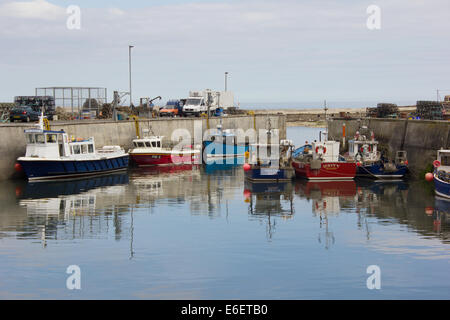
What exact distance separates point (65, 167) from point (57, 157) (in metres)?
1.06

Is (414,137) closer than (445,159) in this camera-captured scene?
No

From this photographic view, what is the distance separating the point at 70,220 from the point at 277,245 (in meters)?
12.8

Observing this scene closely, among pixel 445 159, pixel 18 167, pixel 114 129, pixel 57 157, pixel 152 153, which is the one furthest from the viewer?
pixel 114 129

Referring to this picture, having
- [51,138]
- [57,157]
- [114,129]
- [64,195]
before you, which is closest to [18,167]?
[57,157]

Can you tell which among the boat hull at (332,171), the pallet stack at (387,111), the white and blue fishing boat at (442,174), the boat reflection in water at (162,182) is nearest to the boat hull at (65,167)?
the boat reflection in water at (162,182)

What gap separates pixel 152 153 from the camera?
2426 inches

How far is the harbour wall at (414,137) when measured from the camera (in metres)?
50.6

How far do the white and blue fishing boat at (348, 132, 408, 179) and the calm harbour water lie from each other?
291 cm

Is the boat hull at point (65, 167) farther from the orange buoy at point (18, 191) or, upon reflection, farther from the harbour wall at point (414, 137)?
the harbour wall at point (414, 137)

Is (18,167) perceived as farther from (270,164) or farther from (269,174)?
(270,164)

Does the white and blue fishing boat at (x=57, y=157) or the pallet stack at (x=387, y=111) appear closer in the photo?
the white and blue fishing boat at (x=57, y=157)

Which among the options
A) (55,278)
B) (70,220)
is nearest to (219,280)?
(55,278)

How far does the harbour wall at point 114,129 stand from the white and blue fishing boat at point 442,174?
69.9 ft
